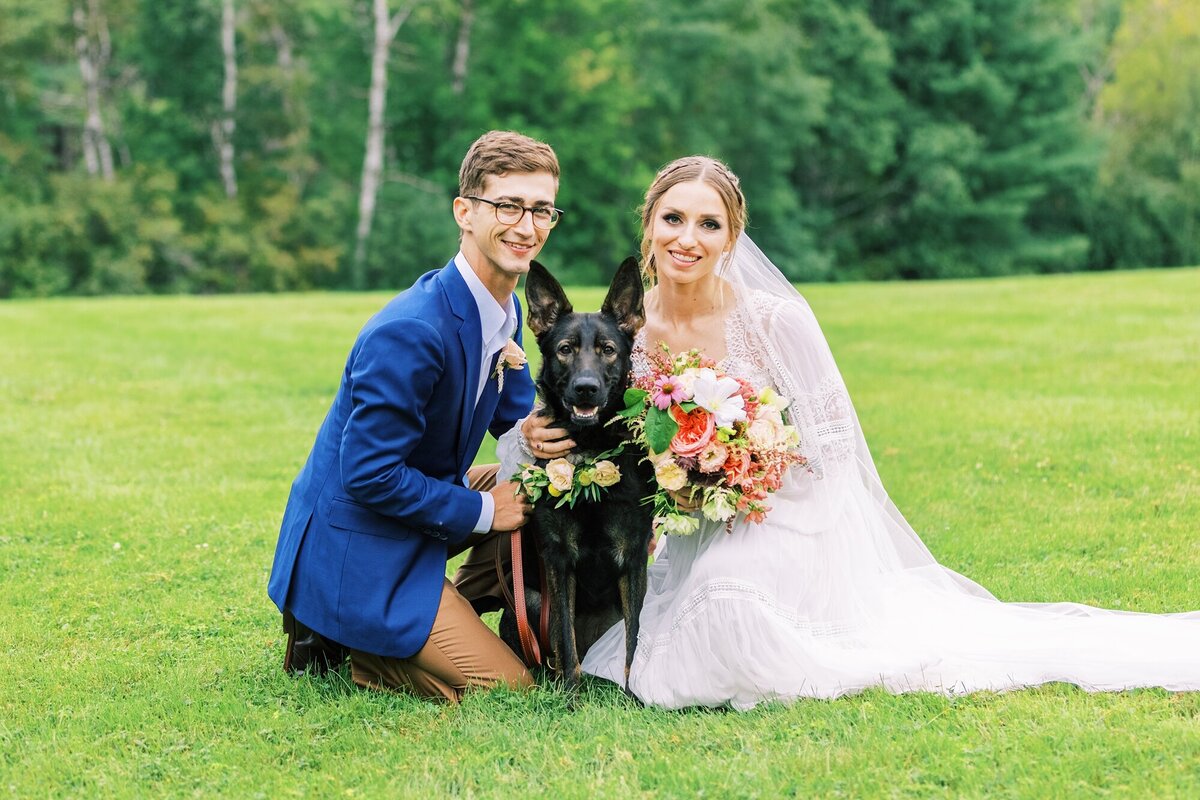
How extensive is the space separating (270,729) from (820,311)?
15.6 meters

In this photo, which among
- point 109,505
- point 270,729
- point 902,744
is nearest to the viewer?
point 902,744

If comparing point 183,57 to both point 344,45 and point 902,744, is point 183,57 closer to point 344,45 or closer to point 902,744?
point 344,45

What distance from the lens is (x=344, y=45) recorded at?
37250 millimetres

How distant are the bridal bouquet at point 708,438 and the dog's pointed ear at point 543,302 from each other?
429mm

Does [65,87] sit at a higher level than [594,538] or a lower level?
higher

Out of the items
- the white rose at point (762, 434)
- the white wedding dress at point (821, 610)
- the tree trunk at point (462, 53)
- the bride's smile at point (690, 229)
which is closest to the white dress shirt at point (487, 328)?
the white wedding dress at point (821, 610)

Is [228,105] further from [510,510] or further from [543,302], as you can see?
[510,510]

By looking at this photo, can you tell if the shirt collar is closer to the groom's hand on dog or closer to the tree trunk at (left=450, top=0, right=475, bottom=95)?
the groom's hand on dog

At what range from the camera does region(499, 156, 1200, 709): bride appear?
4.39 metres

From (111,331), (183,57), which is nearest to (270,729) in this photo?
(111,331)

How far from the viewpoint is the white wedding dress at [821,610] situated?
438cm

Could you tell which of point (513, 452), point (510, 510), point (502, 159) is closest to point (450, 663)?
point (510, 510)

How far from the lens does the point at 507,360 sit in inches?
190

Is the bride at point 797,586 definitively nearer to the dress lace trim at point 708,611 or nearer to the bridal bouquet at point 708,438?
the dress lace trim at point 708,611
